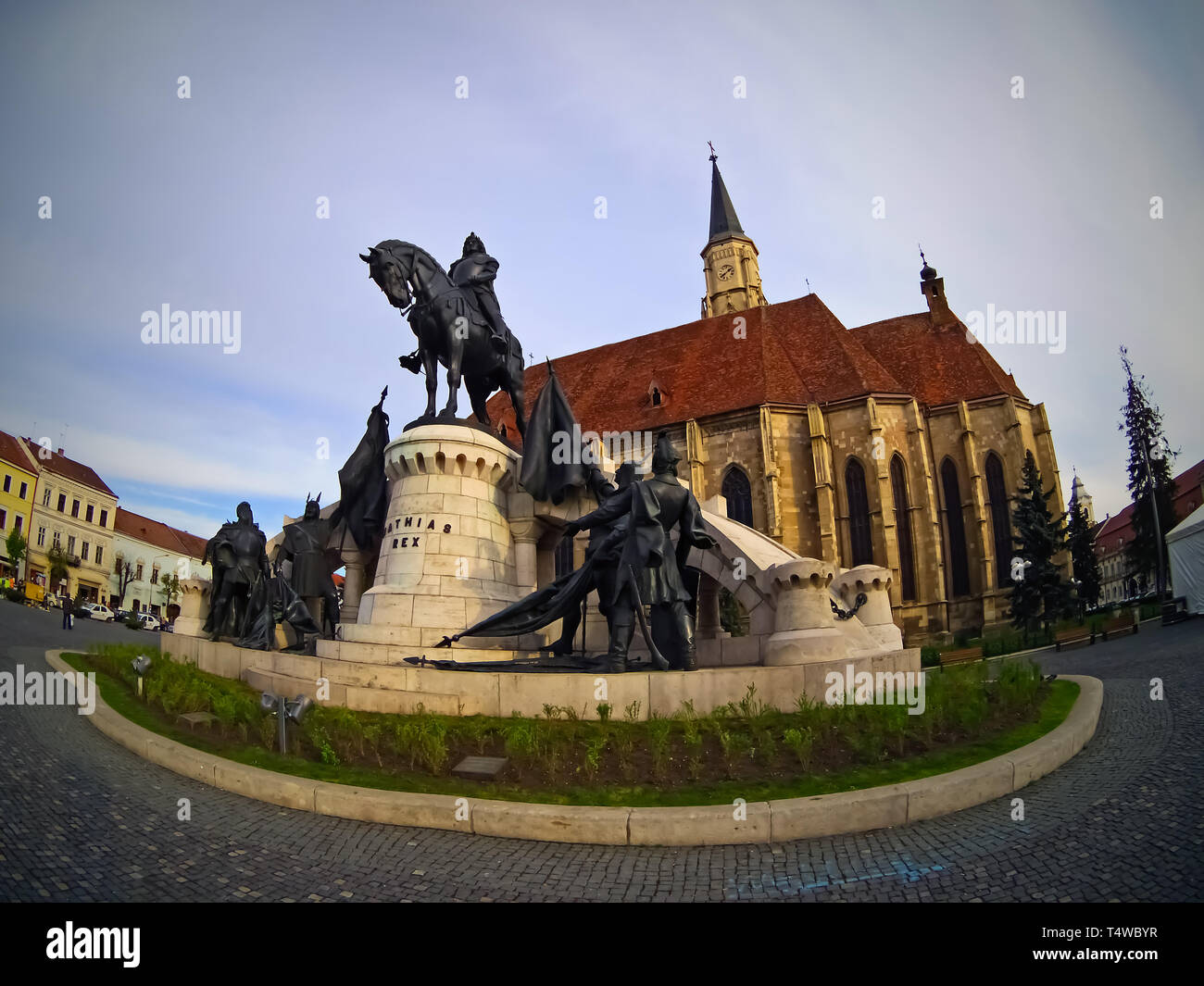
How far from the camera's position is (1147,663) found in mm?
12438

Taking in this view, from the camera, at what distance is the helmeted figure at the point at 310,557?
40.9 feet

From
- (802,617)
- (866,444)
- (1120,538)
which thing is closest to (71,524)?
(866,444)

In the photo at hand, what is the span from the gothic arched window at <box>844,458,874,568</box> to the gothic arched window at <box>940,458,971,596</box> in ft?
14.7

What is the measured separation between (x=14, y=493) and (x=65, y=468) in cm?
780

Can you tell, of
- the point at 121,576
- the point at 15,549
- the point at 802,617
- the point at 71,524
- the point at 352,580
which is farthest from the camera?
the point at 121,576

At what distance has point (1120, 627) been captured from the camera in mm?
21234

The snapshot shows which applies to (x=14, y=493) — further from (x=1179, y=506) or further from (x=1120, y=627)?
(x=1179, y=506)

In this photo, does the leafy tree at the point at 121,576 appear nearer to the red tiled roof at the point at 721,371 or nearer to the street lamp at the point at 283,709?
the red tiled roof at the point at 721,371

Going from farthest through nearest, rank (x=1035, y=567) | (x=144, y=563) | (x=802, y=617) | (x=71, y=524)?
(x=144, y=563) → (x=71, y=524) → (x=1035, y=567) → (x=802, y=617)

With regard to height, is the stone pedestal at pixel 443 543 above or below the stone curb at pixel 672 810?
above

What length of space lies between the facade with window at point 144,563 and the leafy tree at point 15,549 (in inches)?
402

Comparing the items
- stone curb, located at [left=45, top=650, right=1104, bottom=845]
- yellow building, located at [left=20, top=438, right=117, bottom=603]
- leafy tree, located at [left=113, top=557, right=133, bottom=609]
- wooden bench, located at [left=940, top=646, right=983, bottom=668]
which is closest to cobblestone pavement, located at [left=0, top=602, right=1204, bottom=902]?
stone curb, located at [left=45, top=650, right=1104, bottom=845]

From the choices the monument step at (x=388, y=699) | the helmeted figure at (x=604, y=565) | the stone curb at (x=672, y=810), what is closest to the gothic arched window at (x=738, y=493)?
the helmeted figure at (x=604, y=565)

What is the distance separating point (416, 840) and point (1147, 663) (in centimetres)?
1391
